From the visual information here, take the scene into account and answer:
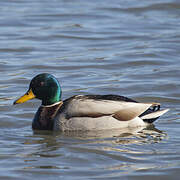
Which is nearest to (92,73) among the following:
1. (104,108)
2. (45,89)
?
(45,89)

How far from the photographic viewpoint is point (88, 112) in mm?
9273

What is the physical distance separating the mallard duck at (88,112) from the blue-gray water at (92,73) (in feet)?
0.58

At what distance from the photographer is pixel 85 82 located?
1232 cm

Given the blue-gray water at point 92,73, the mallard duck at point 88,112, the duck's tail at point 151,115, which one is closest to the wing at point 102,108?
the mallard duck at point 88,112

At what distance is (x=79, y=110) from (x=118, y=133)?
0.66 metres

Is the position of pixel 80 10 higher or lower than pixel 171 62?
higher

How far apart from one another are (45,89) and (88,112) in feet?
2.75

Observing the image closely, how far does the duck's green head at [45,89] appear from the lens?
379 inches

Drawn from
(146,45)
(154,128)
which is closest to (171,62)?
(146,45)

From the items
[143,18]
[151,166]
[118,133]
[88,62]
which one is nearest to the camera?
[151,166]

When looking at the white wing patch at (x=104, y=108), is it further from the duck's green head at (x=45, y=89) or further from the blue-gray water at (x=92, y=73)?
the duck's green head at (x=45, y=89)

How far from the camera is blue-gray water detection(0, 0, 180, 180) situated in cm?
766

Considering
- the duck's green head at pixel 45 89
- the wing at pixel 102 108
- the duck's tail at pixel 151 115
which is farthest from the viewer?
the duck's green head at pixel 45 89

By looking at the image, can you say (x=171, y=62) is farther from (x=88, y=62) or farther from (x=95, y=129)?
(x=95, y=129)
